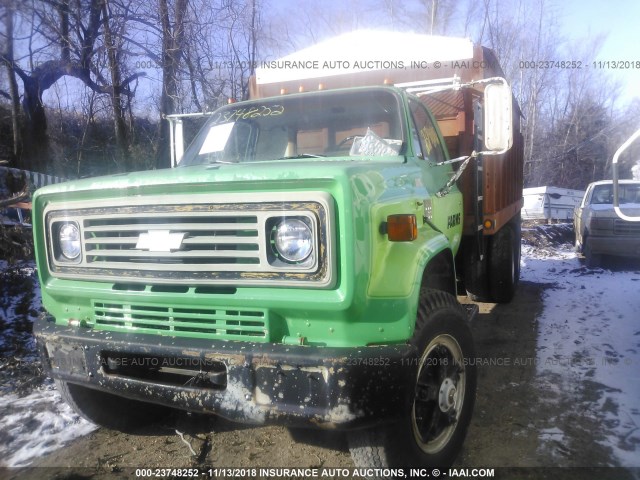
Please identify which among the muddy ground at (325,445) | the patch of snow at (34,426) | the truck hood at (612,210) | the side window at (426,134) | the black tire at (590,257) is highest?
the side window at (426,134)

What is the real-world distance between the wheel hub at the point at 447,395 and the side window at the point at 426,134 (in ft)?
4.97

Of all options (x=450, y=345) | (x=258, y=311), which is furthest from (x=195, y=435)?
(x=450, y=345)

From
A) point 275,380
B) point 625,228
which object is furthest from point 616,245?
point 275,380

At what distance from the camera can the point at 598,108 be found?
2938 cm

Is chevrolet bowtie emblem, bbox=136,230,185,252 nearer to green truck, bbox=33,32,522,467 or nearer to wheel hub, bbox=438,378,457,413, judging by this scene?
green truck, bbox=33,32,522,467

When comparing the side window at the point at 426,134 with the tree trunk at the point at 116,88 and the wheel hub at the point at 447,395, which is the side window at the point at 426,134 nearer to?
the wheel hub at the point at 447,395

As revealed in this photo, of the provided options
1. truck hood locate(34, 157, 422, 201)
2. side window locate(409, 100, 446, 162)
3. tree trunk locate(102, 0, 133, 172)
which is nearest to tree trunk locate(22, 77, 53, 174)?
tree trunk locate(102, 0, 133, 172)

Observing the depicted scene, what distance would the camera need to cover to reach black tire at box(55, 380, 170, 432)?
3.13 meters

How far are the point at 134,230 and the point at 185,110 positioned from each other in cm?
1076

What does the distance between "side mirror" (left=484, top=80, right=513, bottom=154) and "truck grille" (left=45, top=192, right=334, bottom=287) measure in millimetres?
1574

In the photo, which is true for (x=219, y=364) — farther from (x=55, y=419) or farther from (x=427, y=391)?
(x=55, y=419)

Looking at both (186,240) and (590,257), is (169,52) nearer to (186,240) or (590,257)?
(590,257)

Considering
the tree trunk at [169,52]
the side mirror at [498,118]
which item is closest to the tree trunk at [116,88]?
the tree trunk at [169,52]

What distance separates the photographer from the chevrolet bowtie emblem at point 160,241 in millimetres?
2436
